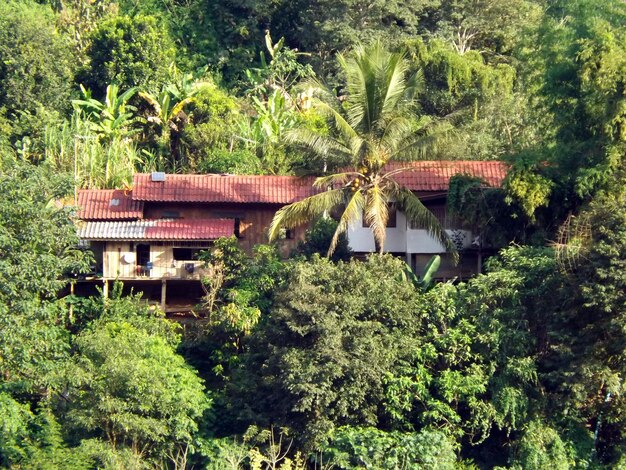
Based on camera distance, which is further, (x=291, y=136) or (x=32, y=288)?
(x=291, y=136)

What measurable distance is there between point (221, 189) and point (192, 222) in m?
1.30

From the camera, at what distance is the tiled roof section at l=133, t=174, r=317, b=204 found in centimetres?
2900

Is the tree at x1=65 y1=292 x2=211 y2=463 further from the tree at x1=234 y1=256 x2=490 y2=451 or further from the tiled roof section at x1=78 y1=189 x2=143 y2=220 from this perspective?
the tiled roof section at x1=78 y1=189 x2=143 y2=220

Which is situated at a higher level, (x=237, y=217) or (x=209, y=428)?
(x=237, y=217)

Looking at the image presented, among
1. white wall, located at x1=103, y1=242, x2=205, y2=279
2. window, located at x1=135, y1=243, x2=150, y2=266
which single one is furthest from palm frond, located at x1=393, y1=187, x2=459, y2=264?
window, located at x1=135, y1=243, x2=150, y2=266

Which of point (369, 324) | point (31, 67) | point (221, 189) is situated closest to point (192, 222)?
point (221, 189)

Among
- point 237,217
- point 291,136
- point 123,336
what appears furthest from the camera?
point 237,217

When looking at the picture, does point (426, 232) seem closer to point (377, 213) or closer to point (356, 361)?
point (377, 213)

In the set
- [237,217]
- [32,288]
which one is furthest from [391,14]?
[32,288]

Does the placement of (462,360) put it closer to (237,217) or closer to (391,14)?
(237,217)

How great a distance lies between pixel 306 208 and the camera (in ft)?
85.7

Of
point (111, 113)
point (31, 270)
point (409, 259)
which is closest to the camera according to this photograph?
point (31, 270)

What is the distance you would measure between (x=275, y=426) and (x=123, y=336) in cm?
392

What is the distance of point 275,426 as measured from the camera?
2178cm
